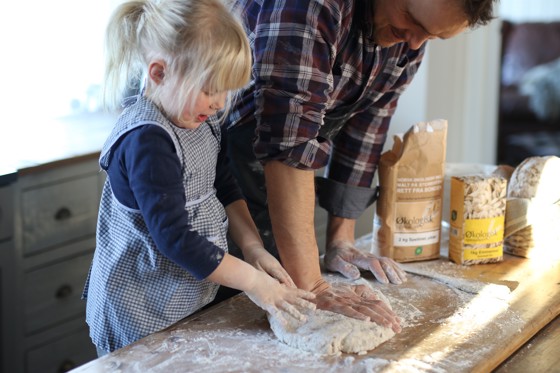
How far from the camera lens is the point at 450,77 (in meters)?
3.30

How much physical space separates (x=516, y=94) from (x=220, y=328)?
4.01 m

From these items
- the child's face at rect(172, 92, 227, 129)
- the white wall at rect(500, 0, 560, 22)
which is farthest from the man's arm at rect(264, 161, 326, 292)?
the white wall at rect(500, 0, 560, 22)

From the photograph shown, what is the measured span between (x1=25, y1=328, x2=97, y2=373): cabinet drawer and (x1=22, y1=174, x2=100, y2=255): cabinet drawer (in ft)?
1.00

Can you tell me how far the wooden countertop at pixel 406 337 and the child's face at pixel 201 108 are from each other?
1.14 feet

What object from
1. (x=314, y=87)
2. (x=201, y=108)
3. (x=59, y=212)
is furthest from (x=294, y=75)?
(x=59, y=212)

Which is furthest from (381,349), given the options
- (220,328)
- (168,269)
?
(168,269)

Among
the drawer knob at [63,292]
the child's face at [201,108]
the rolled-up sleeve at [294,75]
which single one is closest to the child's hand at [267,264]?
the rolled-up sleeve at [294,75]

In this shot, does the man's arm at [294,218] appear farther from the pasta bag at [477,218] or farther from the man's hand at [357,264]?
the pasta bag at [477,218]

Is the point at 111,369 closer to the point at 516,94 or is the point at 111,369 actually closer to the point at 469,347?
the point at 469,347

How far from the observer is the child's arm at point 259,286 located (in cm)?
128

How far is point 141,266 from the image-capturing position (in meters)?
1.34

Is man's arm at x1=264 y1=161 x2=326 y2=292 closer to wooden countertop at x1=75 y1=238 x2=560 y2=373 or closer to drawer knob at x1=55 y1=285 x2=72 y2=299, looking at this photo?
wooden countertop at x1=75 y1=238 x2=560 y2=373

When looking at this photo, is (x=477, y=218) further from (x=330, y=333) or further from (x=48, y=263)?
(x=48, y=263)

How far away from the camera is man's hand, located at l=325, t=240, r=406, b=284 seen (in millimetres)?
1605
